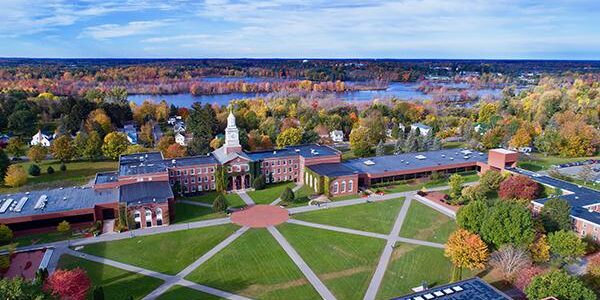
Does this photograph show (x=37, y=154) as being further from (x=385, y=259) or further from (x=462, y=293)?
(x=462, y=293)

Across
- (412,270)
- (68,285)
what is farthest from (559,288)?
(68,285)

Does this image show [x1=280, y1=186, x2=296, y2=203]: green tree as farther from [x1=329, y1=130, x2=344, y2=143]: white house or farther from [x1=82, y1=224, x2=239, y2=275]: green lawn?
[x1=329, y1=130, x2=344, y2=143]: white house

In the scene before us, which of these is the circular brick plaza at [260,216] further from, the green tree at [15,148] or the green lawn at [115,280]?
the green tree at [15,148]

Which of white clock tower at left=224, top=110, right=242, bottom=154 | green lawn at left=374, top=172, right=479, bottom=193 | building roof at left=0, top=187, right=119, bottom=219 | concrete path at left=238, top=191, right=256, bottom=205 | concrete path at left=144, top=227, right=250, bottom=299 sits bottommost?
concrete path at left=144, top=227, right=250, bottom=299

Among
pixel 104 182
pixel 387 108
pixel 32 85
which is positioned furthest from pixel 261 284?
pixel 32 85

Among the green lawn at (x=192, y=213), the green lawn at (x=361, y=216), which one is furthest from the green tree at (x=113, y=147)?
the green lawn at (x=361, y=216)

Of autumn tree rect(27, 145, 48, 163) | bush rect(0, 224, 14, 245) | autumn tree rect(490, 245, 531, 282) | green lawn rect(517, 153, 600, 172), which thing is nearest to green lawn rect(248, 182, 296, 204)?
bush rect(0, 224, 14, 245)
